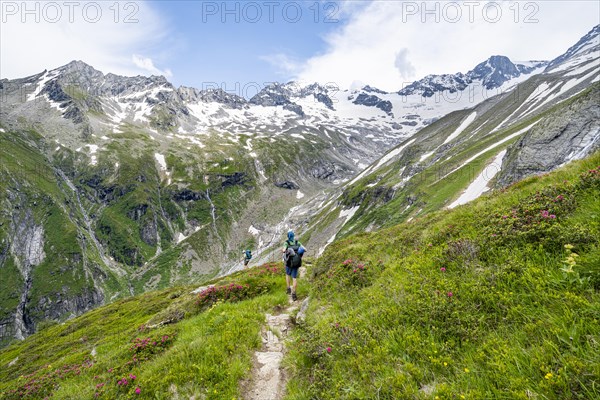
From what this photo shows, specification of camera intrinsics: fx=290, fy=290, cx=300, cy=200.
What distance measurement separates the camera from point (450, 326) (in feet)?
19.5

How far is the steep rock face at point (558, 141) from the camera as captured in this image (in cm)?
4794

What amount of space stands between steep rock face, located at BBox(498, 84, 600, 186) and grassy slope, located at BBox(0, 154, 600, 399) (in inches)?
2052

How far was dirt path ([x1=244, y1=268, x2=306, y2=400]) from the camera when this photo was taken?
782cm

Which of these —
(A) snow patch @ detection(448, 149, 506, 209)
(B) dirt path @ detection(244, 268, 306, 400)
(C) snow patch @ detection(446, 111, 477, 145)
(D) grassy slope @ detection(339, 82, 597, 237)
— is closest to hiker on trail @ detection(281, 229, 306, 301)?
(B) dirt path @ detection(244, 268, 306, 400)

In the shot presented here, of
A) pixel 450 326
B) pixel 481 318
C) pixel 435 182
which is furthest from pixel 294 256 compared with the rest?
pixel 435 182

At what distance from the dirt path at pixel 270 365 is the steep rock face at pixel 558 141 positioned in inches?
2156

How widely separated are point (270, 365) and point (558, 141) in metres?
65.5

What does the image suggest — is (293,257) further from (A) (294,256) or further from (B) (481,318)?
(B) (481,318)

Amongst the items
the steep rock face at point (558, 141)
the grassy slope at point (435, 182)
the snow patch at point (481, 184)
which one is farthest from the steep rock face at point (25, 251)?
the steep rock face at point (558, 141)

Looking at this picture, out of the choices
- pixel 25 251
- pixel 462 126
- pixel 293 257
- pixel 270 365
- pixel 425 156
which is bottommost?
pixel 425 156

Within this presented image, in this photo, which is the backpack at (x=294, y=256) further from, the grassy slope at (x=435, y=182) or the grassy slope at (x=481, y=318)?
the grassy slope at (x=435, y=182)

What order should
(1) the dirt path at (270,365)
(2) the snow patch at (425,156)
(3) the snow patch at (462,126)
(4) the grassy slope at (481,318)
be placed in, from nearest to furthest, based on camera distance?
1. (4) the grassy slope at (481,318)
2. (1) the dirt path at (270,365)
3. (2) the snow patch at (425,156)
4. (3) the snow patch at (462,126)

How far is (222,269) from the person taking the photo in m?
200

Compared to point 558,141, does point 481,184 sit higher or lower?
lower
